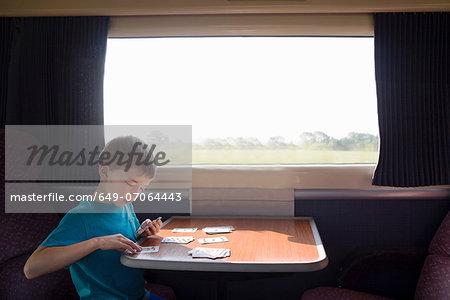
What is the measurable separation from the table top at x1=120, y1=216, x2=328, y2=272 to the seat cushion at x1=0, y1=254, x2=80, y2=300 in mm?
580

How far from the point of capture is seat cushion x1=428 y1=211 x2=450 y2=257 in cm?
177

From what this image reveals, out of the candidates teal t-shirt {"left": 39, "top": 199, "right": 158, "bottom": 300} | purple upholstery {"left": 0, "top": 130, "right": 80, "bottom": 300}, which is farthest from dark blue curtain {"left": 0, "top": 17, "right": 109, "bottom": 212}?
teal t-shirt {"left": 39, "top": 199, "right": 158, "bottom": 300}

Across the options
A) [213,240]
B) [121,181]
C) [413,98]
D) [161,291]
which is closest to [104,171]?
[121,181]

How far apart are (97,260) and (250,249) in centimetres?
63

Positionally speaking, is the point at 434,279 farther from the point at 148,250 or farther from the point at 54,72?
the point at 54,72

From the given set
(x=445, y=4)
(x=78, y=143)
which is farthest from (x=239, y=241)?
(x=445, y=4)

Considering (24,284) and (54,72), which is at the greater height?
(54,72)

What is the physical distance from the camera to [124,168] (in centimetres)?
144

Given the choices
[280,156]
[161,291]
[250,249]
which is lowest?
[161,291]

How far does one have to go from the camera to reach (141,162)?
146cm

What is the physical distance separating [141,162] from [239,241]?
0.57 metres

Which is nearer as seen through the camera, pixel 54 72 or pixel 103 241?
pixel 103 241

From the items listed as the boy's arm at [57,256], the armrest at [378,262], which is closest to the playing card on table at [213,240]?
the boy's arm at [57,256]

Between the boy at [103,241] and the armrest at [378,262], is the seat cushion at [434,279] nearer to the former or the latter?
the armrest at [378,262]
